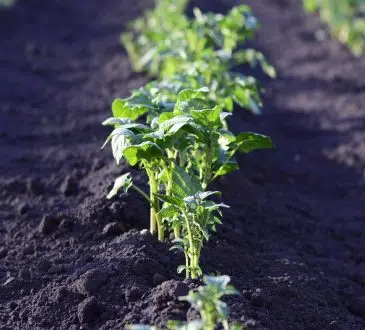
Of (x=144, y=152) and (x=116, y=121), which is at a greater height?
(x=116, y=121)

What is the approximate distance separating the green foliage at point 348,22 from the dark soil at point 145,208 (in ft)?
0.58

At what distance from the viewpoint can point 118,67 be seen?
27.6ft

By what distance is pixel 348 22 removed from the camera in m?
9.66

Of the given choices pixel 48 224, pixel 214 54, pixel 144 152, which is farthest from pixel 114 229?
pixel 214 54

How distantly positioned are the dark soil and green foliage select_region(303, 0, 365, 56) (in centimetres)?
18

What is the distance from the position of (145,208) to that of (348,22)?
6244 millimetres

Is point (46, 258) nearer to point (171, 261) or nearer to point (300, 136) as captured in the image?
point (171, 261)

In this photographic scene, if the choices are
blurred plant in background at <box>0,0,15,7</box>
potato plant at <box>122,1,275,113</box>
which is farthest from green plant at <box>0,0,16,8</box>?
potato plant at <box>122,1,275,113</box>

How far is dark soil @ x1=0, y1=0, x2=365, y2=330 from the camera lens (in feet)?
11.2

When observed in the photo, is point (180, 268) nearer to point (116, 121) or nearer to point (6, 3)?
point (116, 121)

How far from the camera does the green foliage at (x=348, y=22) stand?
9352 mm

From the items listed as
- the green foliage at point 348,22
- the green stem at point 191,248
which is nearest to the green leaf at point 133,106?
the green stem at point 191,248

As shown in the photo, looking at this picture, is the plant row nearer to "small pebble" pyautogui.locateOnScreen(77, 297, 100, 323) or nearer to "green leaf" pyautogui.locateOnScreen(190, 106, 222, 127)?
"green leaf" pyautogui.locateOnScreen(190, 106, 222, 127)

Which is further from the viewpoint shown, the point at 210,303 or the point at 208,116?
the point at 208,116
